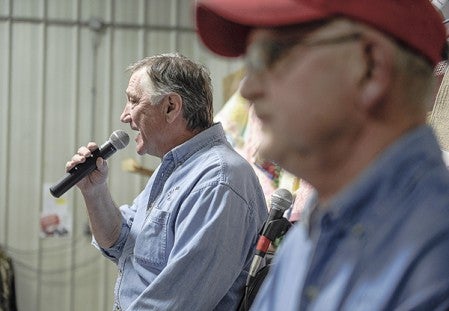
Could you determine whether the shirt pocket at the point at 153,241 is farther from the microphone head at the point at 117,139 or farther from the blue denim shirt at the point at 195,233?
the microphone head at the point at 117,139

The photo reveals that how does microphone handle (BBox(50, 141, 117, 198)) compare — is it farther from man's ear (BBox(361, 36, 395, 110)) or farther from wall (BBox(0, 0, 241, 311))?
wall (BBox(0, 0, 241, 311))

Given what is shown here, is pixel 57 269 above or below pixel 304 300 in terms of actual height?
below

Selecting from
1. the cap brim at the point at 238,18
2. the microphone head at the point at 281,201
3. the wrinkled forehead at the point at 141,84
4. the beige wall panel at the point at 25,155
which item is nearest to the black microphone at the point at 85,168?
the wrinkled forehead at the point at 141,84

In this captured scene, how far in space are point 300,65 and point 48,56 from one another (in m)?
4.14

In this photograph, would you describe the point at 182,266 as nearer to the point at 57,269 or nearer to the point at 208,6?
the point at 208,6

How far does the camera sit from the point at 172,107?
192cm

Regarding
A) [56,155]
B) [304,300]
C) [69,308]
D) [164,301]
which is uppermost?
[304,300]

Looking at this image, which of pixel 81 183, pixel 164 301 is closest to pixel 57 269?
pixel 81 183

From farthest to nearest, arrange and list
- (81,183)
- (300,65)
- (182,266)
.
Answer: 1. (81,183)
2. (182,266)
3. (300,65)

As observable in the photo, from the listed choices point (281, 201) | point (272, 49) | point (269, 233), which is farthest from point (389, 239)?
point (281, 201)

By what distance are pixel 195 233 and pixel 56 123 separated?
313 cm

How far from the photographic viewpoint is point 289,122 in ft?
2.07

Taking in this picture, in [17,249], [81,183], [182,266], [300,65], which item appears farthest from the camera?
[17,249]

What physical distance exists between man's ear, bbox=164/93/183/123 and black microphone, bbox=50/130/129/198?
20cm
